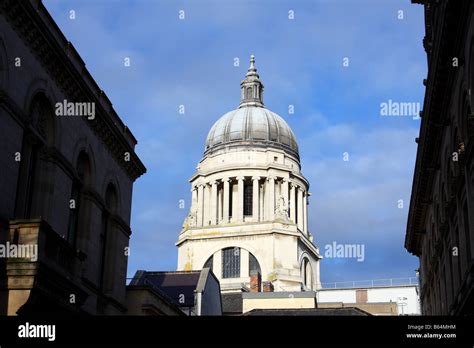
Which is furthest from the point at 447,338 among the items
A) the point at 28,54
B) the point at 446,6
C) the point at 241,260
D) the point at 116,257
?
the point at 241,260

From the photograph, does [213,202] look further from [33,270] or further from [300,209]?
[33,270]

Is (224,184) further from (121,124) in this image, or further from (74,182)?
(74,182)

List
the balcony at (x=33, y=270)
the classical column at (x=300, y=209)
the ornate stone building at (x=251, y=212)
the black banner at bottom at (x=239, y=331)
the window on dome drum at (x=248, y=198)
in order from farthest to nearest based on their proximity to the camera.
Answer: the classical column at (x=300, y=209), the window on dome drum at (x=248, y=198), the ornate stone building at (x=251, y=212), the balcony at (x=33, y=270), the black banner at bottom at (x=239, y=331)

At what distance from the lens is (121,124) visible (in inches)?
1379

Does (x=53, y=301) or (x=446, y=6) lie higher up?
(x=446, y=6)

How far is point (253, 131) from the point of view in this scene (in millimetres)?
94688

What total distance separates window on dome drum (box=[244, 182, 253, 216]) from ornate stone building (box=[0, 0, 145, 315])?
54952 mm

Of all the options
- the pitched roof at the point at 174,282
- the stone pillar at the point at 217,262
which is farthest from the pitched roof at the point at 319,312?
the stone pillar at the point at 217,262

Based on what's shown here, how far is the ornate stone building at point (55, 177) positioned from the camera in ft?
71.8

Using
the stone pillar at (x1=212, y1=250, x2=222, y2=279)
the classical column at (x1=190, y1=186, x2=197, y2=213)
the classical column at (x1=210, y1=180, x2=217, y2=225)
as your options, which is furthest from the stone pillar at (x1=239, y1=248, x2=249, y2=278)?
the classical column at (x1=190, y1=186, x2=197, y2=213)

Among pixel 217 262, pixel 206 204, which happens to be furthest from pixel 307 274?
pixel 206 204

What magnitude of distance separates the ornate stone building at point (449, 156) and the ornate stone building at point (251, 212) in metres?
42.7

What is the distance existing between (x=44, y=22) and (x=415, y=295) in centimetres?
7502

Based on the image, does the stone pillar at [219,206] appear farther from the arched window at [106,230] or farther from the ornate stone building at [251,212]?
the arched window at [106,230]
